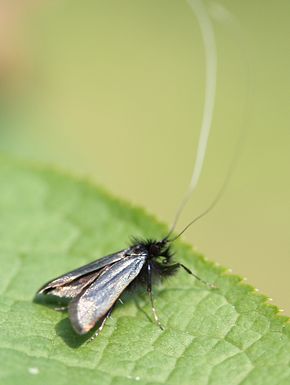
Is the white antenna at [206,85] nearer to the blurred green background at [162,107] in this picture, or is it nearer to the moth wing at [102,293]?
the blurred green background at [162,107]

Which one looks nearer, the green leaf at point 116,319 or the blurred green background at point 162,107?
the green leaf at point 116,319

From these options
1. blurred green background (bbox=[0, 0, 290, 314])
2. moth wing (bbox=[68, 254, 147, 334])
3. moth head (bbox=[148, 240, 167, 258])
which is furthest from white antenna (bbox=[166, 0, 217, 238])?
moth wing (bbox=[68, 254, 147, 334])

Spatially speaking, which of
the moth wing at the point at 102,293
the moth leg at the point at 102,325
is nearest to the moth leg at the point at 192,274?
the moth wing at the point at 102,293

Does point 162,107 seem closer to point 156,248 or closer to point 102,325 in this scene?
point 156,248

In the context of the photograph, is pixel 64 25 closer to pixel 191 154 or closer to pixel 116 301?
pixel 191 154

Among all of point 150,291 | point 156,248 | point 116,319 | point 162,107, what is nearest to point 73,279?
point 116,319
